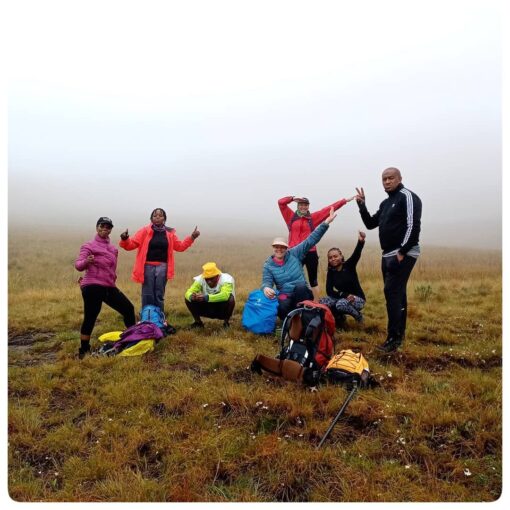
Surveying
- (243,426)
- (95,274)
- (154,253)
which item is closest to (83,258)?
(95,274)

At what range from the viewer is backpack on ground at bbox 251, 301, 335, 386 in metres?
5.11

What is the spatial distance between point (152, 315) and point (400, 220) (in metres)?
4.88

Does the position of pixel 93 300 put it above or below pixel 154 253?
below

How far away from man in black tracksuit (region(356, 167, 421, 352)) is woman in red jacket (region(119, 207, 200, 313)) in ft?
12.0

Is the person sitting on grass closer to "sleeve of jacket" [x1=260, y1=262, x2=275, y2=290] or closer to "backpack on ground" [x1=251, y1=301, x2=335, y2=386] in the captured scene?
"sleeve of jacket" [x1=260, y1=262, x2=275, y2=290]

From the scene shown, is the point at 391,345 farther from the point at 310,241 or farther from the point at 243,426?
the point at 243,426

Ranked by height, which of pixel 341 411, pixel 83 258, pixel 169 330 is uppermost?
pixel 83 258

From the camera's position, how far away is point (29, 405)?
486 cm

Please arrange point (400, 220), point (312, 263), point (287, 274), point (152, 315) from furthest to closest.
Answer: point (312, 263)
point (152, 315)
point (287, 274)
point (400, 220)

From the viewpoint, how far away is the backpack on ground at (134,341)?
20.7 ft

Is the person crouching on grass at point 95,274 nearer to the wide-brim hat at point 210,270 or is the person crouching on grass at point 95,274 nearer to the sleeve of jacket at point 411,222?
the wide-brim hat at point 210,270

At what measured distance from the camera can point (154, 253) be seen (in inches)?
295

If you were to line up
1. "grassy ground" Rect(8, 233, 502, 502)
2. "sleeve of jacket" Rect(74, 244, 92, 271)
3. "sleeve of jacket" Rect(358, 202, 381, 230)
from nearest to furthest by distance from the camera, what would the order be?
"grassy ground" Rect(8, 233, 502, 502) → "sleeve of jacket" Rect(74, 244, 92, 271) → "sleeve of jacket" Rect(358, 202, 381, 230)

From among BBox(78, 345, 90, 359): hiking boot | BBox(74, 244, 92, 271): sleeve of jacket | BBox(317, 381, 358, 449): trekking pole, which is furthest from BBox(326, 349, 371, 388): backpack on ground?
BBox(74, 244, 92, 271): sleeve of jacket
